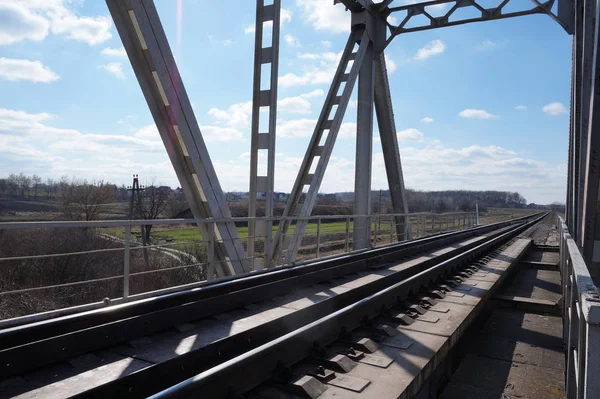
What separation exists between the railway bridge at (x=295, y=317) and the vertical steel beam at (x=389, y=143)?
14.2ft

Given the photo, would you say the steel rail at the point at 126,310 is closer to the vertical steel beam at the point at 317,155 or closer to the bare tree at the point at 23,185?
the vertical steel beam at the point at 317,155

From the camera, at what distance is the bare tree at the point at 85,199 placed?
32.4 metres

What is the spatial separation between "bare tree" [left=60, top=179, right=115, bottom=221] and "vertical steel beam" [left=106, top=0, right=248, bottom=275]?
2793cm

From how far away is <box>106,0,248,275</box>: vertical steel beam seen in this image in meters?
6.50

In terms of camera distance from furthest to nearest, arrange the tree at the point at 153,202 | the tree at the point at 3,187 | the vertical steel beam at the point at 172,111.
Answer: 1. the tree at the point at 153,202
2. the tree at the point at 3,187
3. the vertical steel beam at the point at 172,111

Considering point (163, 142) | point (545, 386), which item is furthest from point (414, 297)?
point (163, 142)

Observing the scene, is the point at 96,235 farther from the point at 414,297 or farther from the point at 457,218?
the point at 414,297

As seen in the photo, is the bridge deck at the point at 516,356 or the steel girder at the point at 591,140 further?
the steel girder at the point at 591,140

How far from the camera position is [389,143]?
602 inches

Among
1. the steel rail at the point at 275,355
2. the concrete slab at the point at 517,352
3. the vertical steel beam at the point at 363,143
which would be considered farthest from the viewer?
the vertical steel beam at the point at 363,143

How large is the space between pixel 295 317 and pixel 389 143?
1155 centimetres

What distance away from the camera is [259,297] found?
5582 millimetres

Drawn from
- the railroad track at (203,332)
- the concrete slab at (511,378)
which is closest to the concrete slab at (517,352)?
the concrete slab at (511,378)

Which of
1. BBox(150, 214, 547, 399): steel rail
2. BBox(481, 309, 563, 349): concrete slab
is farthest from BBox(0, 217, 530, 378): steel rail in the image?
BBox(481, 309, 563, 349): concrete slab
